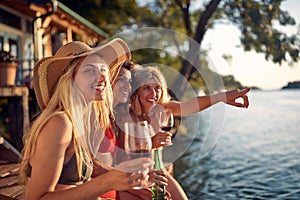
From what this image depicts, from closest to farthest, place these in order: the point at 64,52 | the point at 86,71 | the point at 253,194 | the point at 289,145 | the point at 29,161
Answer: the point at 29,161 → the point at 86,71 → the point at 64,52 → the point at 253,194 → the point at 289,145

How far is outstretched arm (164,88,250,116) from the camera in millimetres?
2500

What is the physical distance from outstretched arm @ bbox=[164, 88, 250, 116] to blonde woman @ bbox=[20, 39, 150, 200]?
78 cm

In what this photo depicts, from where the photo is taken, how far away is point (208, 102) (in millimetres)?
2859

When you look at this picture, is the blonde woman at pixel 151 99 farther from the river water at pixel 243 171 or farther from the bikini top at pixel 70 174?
the river water at pixel 243 171

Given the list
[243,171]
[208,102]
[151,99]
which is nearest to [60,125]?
[151,99]

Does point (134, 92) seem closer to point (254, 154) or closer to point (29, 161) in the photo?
point (29, 161)

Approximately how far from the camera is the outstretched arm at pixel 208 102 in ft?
8.20

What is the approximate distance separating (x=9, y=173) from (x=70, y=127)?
224 cm

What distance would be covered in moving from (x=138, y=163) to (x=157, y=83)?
1605mm

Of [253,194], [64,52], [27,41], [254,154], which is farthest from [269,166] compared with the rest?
[64,52]

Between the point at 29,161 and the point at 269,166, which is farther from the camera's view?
the point at 269,166

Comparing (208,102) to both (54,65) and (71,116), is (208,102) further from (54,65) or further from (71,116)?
(71,116)

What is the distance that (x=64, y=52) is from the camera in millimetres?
1926

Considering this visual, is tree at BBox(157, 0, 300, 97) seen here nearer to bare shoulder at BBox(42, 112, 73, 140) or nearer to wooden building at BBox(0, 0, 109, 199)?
wooden building at BBox(0, 0, 109, 199)
